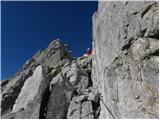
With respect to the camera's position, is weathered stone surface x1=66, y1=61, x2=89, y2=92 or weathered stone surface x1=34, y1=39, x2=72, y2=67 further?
weathered stone surface x1=34, y1=39, x2=72, y2=67

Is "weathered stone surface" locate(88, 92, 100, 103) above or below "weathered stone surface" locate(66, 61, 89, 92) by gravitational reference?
below

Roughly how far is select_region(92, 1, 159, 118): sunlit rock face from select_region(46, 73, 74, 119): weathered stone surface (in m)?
7.90

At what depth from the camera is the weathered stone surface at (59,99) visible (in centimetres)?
2428

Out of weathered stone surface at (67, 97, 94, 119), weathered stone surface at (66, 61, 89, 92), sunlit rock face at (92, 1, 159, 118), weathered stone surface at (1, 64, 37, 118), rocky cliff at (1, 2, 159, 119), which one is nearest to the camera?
sunlit rock face at (92, 1, 159, 118)

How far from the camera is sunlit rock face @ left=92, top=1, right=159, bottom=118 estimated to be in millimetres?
12163

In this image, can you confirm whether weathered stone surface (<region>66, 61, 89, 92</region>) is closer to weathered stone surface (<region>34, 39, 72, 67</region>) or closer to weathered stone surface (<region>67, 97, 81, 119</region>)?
weathered stone surface (<region>67, 97, 81, 119</region>)

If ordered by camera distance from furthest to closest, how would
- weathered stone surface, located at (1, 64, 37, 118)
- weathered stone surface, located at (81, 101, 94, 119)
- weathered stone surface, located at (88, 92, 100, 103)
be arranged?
weathered stone surface, located at (1, 64, 37, 118)
weathered stone surface, located at (88, 92, 100, 103)
weathered stone surface, located at (81, 101, 94, 119)

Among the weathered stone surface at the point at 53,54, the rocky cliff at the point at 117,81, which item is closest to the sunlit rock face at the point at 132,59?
the rocky cliff at the point at 117,81

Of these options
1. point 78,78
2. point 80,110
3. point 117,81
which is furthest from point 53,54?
point 117,81

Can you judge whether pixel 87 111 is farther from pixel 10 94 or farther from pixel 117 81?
pixel 10 94

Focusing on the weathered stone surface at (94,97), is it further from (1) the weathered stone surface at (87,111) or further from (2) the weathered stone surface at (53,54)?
(2) the weathered stone surface at (53,54)

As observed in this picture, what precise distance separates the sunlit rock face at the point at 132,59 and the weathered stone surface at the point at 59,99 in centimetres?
790

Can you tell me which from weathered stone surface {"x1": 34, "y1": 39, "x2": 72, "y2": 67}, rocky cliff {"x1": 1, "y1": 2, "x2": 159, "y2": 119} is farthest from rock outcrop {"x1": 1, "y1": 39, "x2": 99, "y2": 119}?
weathered stone surface {"x1": 34, "y1": 39, "x2": 72, "y2": 67}

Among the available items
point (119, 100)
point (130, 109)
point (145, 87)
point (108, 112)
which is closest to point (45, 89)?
point (108, 112)
